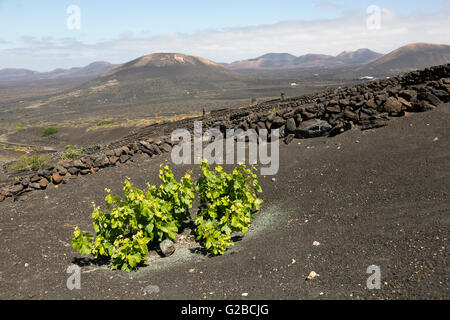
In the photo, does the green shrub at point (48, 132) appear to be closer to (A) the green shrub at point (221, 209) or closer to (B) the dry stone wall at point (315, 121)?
(B) the dry stone wall at point (315, 121)

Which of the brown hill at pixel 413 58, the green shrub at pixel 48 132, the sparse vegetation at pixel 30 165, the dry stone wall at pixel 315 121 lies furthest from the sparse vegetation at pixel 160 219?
the brown hill at pixel 413 58

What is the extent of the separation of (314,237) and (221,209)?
6.19 ft

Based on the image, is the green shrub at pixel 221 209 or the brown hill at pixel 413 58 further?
the brown hill at pixel 413 58

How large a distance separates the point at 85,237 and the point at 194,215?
9.25ft

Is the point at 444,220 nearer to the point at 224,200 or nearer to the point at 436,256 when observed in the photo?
the point at 436,256

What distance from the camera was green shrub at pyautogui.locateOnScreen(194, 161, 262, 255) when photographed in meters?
5.96

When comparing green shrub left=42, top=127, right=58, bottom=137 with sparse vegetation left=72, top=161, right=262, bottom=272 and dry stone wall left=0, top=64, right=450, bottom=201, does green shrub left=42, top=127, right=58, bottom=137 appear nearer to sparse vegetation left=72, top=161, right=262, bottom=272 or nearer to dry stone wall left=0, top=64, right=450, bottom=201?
dry stone wall left=0, top=64, right=450, bottom=201

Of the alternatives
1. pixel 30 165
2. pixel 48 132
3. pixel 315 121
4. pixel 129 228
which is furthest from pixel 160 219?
pixel 48 132

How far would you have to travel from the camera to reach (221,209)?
6660 millimetres

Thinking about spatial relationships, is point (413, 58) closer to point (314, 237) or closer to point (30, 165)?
point (30, 165)

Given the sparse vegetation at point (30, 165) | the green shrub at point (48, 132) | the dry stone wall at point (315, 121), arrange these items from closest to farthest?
the dry stone wall at point (315, 121), the sparse vegetation at point (30, 165), the green shrub at point (48, 132)

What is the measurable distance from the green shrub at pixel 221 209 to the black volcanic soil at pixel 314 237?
34 centimetres

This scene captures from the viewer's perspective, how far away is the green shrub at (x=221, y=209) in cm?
596

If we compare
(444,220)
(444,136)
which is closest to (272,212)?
(444,220)
